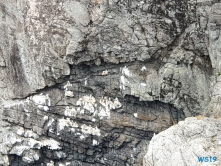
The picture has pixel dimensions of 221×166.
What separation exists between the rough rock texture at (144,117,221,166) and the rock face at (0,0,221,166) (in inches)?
30.1

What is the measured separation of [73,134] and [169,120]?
8.61 ft

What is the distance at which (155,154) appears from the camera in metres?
8.30

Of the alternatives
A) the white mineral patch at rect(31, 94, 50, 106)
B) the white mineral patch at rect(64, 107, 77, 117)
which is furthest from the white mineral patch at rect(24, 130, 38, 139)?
the white mineral patch at rect(64, 107, 77, 117)

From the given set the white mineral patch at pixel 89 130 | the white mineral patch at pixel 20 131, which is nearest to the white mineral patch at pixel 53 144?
the white mineral patch at pixel 20 131

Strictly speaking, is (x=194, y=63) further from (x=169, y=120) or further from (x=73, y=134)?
(x=73, y=134)

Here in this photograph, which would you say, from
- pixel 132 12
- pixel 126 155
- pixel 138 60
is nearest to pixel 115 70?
pixel 138 60

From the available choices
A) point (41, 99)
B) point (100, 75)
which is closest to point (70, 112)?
point (41, 99)

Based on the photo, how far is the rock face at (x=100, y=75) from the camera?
9133mm

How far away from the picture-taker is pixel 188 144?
806cm

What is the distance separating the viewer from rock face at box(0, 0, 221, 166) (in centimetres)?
913

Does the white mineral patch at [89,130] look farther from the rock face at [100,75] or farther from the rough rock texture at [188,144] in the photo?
the rough rock texture at [188,144]

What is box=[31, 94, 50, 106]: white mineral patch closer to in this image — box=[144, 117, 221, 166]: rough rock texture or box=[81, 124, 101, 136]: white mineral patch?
box=[81, 124, 101, 136]: white mineral patch

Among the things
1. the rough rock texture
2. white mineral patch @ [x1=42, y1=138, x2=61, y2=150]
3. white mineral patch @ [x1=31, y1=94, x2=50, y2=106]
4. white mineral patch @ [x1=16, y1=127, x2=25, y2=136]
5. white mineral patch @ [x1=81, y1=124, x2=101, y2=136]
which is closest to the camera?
the rough rock texture

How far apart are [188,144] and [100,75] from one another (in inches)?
122
